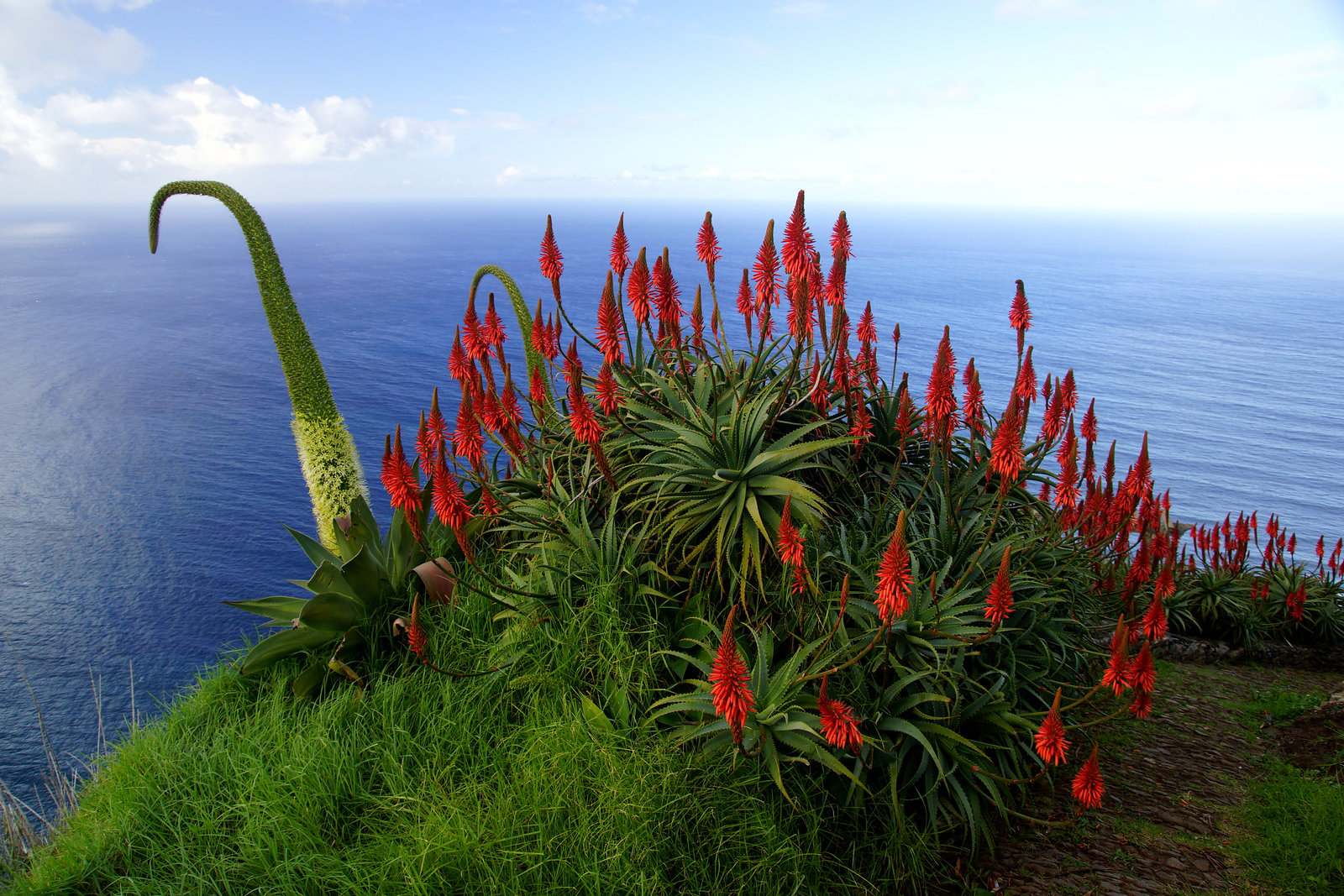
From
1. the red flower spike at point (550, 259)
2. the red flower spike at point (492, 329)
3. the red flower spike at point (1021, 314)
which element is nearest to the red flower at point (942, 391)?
the red flower spike at point (1021, 314)

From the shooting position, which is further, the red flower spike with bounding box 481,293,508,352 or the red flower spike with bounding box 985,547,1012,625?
the red flower spike with bounding box 481,293,508,352

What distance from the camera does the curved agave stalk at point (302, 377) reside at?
5.61 metres

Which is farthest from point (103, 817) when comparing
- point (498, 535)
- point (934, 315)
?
point (934, 315)

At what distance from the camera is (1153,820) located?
9.65 ft

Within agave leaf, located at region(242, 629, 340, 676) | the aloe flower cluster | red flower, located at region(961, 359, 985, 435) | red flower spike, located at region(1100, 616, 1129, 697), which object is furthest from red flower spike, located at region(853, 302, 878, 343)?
agave leaf, located at region(242, 629, 340, 676)

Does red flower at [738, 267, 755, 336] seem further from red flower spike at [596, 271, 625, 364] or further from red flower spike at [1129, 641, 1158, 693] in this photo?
red flower spike at [1129, 641, 1158, 693]

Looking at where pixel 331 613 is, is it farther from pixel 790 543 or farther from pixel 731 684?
pixel 790 543

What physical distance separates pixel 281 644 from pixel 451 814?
1533 millimetres

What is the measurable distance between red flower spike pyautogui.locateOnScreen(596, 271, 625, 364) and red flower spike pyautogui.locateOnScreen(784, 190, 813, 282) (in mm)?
879

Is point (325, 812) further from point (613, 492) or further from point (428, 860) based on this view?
point (613, 492)

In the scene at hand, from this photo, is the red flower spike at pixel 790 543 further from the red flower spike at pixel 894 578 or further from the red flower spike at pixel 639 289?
the red flower spike at pixel 639 289

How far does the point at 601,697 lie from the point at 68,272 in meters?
58.6

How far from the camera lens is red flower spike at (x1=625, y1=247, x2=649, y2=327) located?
10.8 feet

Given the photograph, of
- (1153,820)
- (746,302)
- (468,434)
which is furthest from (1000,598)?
(746,302)
